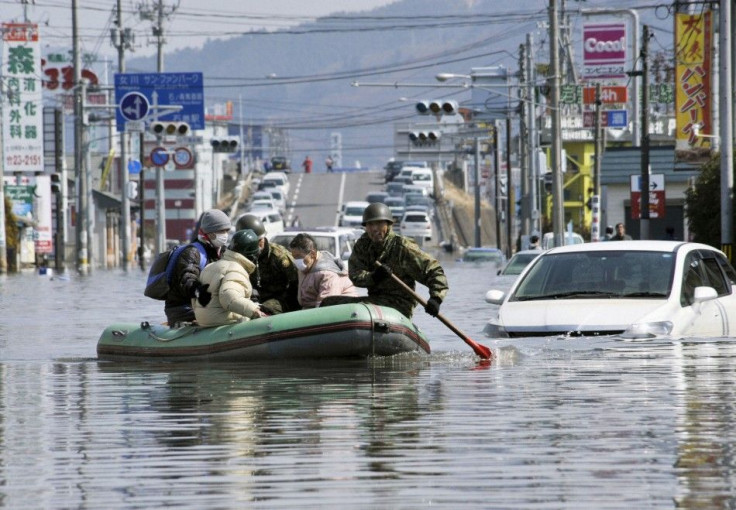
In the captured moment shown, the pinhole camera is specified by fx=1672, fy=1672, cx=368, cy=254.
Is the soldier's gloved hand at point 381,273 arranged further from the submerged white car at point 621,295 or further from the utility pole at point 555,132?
the utility pole at point 555,132

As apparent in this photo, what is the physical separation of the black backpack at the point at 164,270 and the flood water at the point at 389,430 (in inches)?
31.5

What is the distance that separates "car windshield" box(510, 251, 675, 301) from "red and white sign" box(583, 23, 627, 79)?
201 feet

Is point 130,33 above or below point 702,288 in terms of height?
above

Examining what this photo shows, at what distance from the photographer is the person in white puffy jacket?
1577 centimetres

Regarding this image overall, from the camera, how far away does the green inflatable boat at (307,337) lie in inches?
628

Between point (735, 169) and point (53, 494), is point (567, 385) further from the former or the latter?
point (735, 169)

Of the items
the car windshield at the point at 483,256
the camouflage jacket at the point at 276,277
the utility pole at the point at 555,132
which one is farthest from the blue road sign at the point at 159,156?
the camouflage jacket at the point at 276,277

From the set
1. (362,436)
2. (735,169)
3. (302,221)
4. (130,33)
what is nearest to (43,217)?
(130,33)

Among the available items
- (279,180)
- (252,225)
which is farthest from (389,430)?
(279,180)

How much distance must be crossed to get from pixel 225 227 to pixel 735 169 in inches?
761

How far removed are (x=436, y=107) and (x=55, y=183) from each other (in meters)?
24.8

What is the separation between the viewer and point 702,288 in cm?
1566

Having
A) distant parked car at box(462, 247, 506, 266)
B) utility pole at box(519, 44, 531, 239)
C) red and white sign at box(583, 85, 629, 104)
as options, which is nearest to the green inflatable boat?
distant parked car at box(462, 247, 506, 266)

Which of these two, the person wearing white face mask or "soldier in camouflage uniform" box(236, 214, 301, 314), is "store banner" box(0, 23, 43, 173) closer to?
"soldier in camouflage uniform" box(236, 214, 301, 314)
